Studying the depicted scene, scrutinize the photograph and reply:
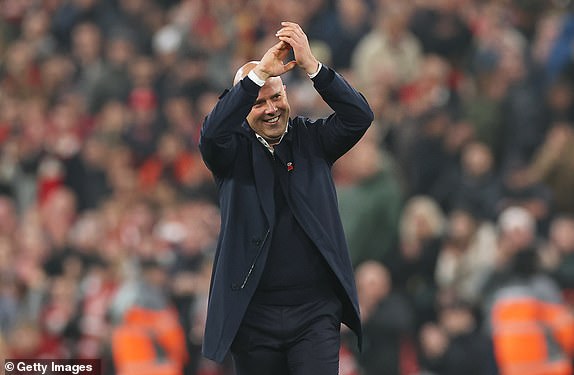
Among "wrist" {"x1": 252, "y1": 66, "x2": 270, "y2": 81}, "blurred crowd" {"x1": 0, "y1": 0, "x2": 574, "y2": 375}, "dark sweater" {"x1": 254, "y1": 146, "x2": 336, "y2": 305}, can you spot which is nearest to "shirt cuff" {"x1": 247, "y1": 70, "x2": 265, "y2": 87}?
"wrist" {"x1": 252, "y1": 66, "x2": 270, "y2": 81}

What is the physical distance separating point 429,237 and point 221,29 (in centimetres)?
431

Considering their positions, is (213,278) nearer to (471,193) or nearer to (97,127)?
(471,193)

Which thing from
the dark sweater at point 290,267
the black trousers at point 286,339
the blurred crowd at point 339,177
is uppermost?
the blurred crowd at point 339,177

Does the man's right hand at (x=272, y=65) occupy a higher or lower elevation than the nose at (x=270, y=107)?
higher

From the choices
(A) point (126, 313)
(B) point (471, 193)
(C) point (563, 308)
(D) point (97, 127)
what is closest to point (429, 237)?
(B) point (471, 193)

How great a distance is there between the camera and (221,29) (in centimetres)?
1392

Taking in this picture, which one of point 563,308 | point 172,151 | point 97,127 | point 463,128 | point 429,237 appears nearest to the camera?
point 563,308

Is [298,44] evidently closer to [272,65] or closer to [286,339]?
[272,65]

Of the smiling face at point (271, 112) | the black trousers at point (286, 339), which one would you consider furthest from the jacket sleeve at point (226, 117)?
the black trousers at point (286, 339)

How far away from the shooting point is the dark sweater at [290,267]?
18.5ft

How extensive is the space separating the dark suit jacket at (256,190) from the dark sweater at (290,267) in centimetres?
6

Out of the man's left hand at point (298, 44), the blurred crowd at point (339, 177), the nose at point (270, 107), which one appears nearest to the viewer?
the man's left hand at point (298, 44)

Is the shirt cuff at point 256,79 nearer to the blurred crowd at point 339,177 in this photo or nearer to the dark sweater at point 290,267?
the dark sweater at point 290,267

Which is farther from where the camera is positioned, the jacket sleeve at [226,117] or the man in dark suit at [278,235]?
the man in dark suit at [278,235]
